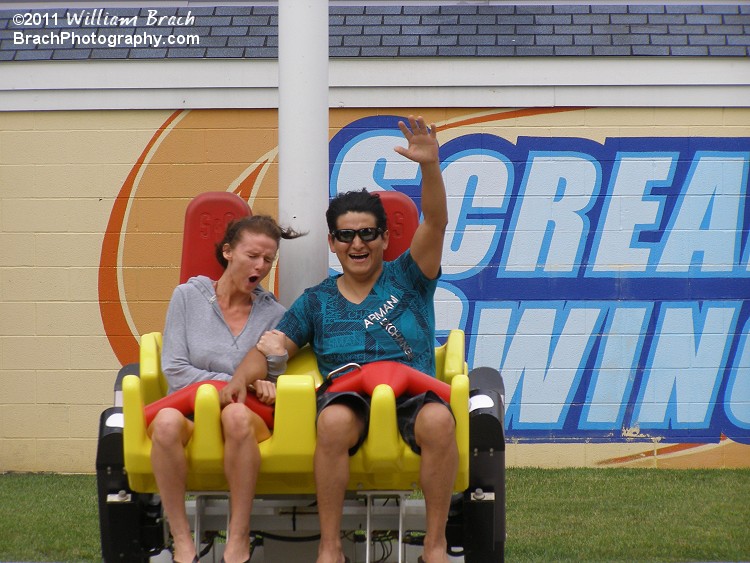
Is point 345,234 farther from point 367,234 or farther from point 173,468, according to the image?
point 173,468

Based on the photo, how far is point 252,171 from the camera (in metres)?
7.21

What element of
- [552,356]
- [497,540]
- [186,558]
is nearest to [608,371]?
[552,356]

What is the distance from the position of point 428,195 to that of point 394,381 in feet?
2.05

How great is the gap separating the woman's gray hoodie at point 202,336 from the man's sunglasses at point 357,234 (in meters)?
0.41

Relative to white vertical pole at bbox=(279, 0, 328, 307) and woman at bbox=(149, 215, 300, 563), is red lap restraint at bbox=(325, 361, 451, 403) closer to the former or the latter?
woman at bbox=(149, 215, 300, 563)

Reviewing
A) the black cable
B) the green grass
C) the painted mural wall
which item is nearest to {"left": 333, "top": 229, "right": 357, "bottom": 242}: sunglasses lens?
the black cable

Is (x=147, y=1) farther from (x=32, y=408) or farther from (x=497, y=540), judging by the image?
(x=497, y=540)

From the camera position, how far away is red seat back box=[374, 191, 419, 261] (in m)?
4.16

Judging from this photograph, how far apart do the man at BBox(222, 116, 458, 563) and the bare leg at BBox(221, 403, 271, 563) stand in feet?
0.52

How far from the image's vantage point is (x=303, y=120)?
3.96 meters

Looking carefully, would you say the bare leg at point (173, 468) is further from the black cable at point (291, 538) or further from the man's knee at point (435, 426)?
the man's knee at point (435, 426)

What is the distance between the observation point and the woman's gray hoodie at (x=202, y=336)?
3.72m

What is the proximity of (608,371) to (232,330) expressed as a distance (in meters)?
3.86

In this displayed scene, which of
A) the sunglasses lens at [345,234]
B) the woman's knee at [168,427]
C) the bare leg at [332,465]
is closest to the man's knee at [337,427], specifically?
the bare leg at [332,465]
